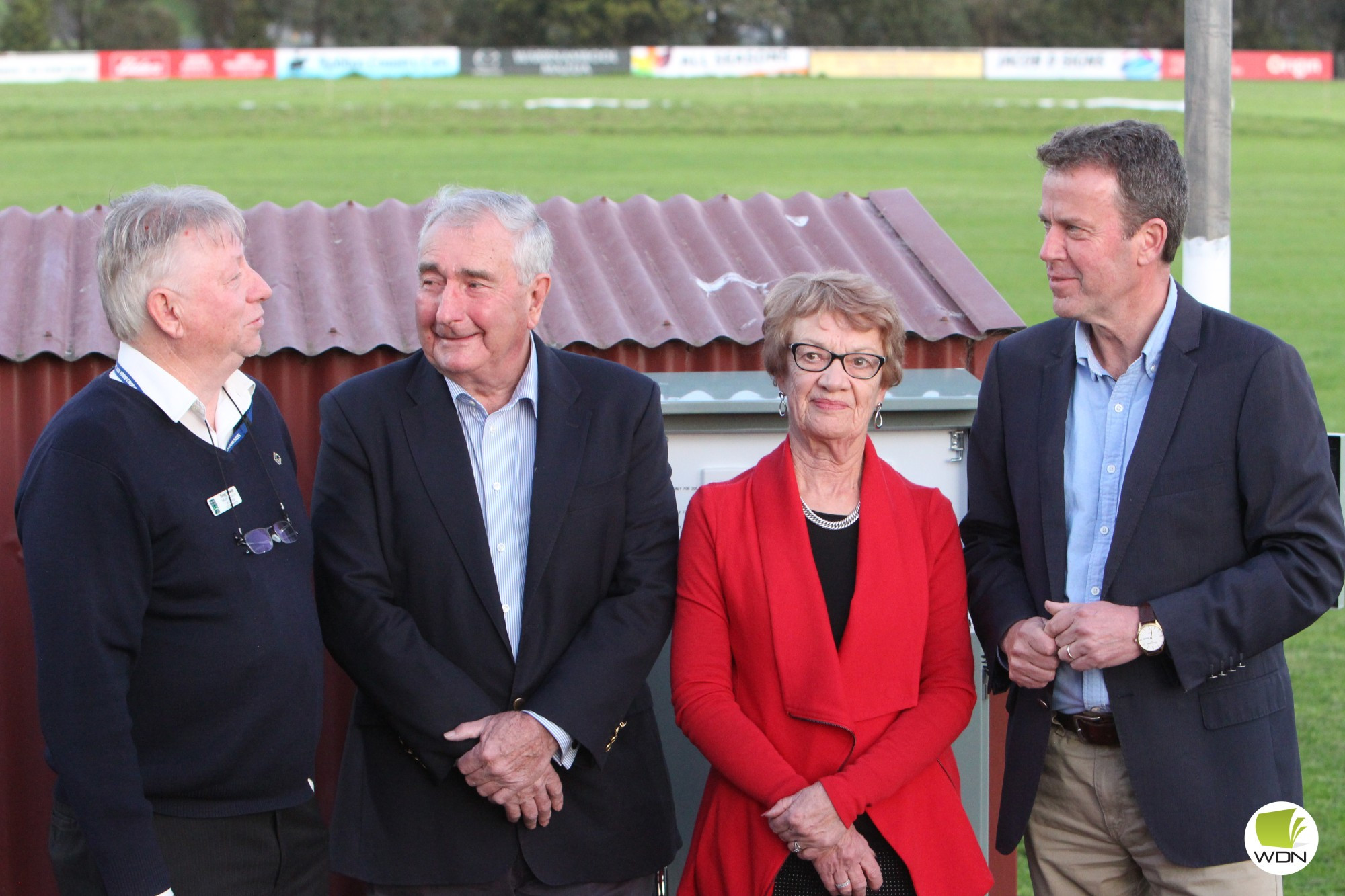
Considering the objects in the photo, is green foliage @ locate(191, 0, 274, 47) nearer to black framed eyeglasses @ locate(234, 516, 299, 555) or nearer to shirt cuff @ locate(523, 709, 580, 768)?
black framed eyeglasses @ locate(234, 516, 299, 555)

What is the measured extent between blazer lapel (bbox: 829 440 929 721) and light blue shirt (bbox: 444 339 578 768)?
0.68 metres

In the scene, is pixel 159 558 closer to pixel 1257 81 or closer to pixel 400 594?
pixel 400 594

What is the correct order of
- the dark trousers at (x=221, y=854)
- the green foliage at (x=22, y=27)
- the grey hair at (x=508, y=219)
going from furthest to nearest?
1. the green foliage at (x=22, y=27)
2. the grey hair at (x=508, y=219)
3. the dark trousers at (x=221, y=854)

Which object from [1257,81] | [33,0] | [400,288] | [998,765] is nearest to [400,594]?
[400,288]

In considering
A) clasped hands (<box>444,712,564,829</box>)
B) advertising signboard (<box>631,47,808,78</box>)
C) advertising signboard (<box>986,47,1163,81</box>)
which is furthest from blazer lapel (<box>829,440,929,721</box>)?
advertising signboard (<box>631,47,808,78</box>)

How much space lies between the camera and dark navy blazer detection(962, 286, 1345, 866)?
2951 millimetres

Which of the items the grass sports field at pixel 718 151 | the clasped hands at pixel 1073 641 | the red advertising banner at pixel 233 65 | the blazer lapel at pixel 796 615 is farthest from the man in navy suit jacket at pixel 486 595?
the red advertising banner at pixel 233 65

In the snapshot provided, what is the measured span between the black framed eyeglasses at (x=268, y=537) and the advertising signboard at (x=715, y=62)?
54038mm

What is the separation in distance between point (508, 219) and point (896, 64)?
5330cm

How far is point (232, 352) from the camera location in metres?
2.97

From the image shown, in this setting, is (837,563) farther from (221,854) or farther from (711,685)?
(221,854)

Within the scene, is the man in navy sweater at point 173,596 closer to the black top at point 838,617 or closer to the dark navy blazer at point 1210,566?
the black top at point 838,617

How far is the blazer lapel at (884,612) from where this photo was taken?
10.1ft

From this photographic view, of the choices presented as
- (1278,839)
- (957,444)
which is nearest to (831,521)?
(957,444)
